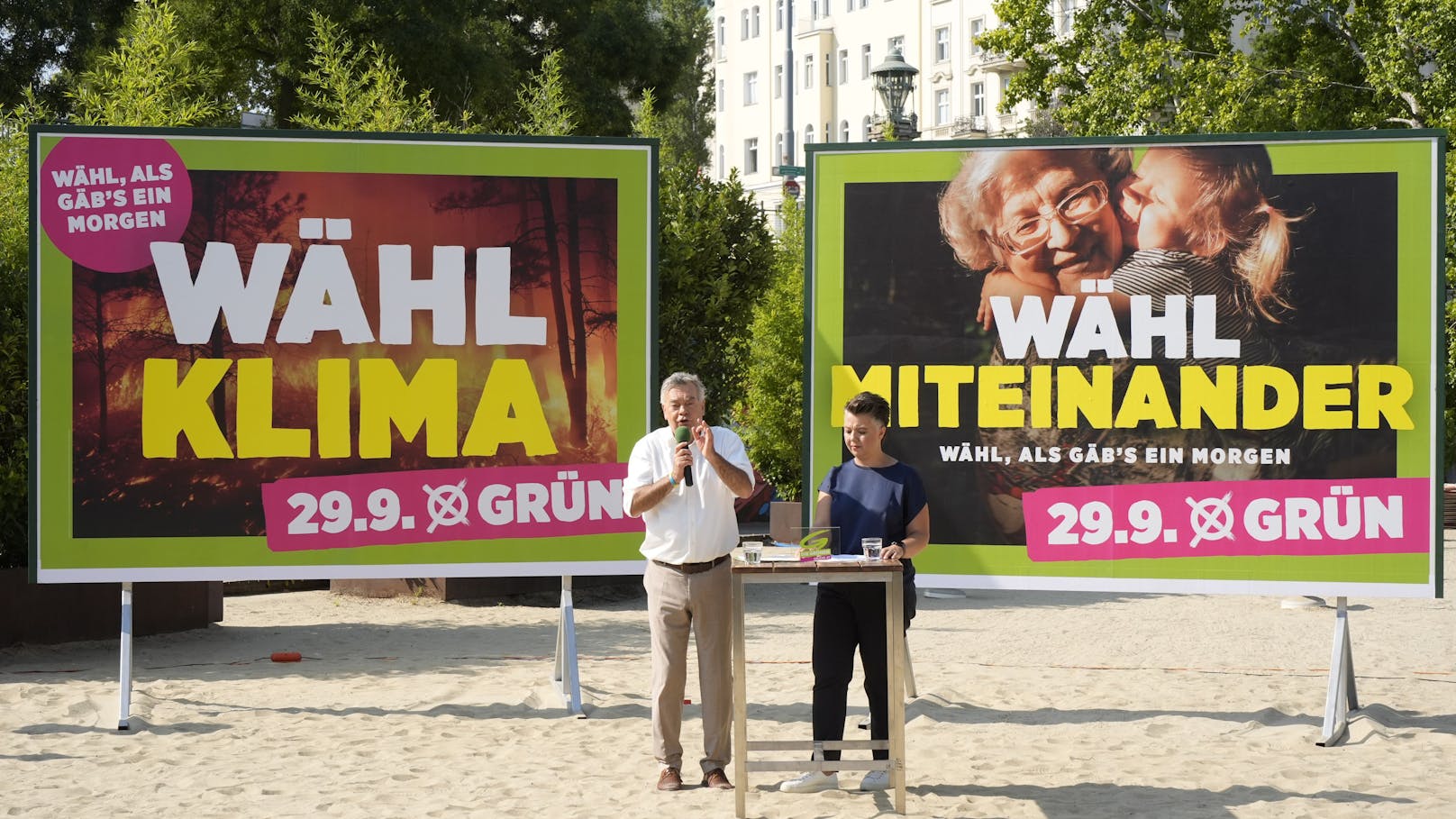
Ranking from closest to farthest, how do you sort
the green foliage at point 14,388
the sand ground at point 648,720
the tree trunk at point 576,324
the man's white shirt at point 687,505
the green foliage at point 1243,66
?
the sand ground at point 648,720 < the man's white shirt at point 687,505 < the tree trunk at point 576,324 < the green foliage at point 14,388 < the green foliage at point 1243,66

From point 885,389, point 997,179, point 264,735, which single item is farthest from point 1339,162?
point 264,735

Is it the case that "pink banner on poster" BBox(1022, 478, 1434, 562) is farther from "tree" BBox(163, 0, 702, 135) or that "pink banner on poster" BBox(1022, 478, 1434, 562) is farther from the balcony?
the balcony

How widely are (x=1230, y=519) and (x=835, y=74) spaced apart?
2227 inches

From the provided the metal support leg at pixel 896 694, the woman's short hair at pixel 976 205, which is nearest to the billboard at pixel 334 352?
the woman's short hair at pixel 976 205

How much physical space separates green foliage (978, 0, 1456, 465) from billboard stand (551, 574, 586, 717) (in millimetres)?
13206

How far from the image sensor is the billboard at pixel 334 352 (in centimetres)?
801

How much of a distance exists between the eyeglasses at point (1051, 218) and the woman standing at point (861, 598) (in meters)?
1.95

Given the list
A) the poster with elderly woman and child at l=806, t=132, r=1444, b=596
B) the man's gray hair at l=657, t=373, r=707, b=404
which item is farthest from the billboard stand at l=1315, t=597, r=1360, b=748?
the man's gray hair at l=657, t=373, r=707, b=404

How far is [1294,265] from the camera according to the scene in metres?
7.72

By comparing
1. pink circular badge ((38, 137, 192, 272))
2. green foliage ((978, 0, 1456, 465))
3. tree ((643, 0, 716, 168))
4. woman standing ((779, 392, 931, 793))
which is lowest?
woman standing ((779, 392, 931, 793))

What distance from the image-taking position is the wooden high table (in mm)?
5875

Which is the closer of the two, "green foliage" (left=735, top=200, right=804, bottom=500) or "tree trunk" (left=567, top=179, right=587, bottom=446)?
"tree trunk" (left=567, top=179, right=587, bottom=446)

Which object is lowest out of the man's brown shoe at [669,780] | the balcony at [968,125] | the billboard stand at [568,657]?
the man's brown shoe at [669,780]

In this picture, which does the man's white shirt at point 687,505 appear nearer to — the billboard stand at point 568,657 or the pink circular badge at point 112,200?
the billboard stand at point 568,657
